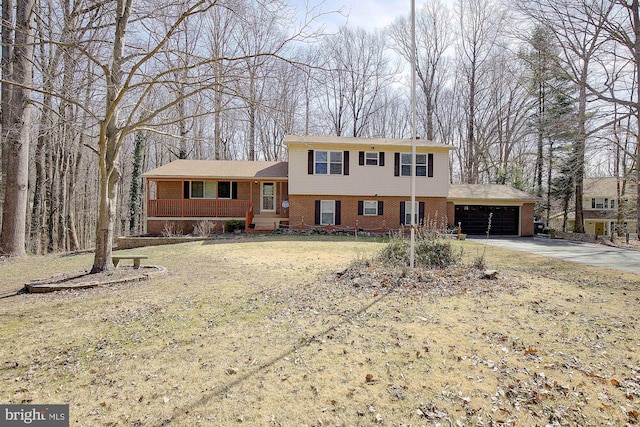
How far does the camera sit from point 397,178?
19.9 metres

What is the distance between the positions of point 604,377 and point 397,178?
16723mm

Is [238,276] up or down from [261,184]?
down

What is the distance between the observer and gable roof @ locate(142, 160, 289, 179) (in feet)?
63.1

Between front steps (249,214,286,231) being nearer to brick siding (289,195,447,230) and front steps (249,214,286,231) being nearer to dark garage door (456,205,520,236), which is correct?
brick siding (289,195,447,230)

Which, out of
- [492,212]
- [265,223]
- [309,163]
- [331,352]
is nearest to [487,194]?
[492,212]

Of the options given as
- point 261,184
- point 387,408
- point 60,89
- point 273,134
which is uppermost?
point 273,134

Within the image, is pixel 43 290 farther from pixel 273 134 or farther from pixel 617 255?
pixel 273 134

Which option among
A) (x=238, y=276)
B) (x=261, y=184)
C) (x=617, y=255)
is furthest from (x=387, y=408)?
(x=261, y=184)

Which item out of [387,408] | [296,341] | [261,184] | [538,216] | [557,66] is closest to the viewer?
[387,408]

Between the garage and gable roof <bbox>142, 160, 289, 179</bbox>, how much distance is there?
11.4 meters

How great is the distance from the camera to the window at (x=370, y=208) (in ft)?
65.9

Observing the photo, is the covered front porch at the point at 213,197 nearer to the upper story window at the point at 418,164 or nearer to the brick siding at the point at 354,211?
the brick siding at the point at 354,211

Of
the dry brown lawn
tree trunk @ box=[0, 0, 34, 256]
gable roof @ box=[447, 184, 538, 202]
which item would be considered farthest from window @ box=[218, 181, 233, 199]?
gable roof @ box=[447, 184, 538, 202]

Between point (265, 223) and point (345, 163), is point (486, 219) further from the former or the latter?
point (265, 223)
